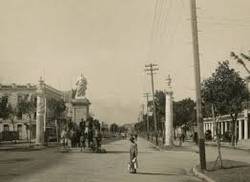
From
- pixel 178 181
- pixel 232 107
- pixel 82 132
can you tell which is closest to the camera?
pixel 178 181

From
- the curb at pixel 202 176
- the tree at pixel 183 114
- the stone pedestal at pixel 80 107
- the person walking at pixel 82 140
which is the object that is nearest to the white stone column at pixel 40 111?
the stone pedestal at pixel 80 107

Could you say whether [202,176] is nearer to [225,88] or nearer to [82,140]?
[82,140]

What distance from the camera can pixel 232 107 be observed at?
4934 centimetres

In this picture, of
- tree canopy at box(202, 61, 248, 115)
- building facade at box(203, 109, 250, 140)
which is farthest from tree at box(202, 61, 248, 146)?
building facade at box(203, 109, 250, 140)

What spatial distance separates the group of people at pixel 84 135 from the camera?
131ft

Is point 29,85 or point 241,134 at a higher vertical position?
point 29,85

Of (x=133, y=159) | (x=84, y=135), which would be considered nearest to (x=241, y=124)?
(x=84, y=135)

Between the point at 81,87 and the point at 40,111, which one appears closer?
the point at 81,87

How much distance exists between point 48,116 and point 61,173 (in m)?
82.0

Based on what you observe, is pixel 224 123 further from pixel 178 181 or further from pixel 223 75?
pixel 178 181

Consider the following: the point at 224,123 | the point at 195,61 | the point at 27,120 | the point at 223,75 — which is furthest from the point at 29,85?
the point at 195,61

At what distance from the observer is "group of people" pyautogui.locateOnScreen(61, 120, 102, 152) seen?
40.0m

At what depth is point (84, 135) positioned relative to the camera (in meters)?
40.1

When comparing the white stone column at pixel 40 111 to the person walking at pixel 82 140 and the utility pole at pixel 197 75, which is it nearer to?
the person walking at pixel 82 140
